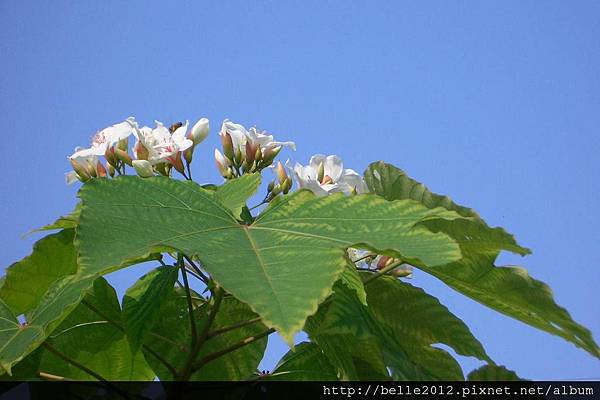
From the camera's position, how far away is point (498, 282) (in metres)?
1.01

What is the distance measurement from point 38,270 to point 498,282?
0.83 meters

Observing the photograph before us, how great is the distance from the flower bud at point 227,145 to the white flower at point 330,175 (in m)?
0.20

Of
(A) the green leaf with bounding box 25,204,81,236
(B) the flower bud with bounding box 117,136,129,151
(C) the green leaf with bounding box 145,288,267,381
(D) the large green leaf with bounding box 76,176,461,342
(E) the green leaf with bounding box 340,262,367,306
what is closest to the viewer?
(D) the large green leaf with bounding box 76,176,461,342

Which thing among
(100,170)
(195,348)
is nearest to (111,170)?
(100,170)

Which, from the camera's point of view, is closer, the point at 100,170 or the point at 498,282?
the point at 498,282

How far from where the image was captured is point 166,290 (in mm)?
1062

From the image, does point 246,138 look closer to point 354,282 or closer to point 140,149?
point 140,149

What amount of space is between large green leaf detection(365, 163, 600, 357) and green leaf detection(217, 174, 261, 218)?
10.9 inches

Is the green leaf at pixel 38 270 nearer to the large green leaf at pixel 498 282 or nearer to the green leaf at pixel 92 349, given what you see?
the green leaf at pixel 92 349

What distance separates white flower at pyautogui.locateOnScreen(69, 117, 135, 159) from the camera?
144cm

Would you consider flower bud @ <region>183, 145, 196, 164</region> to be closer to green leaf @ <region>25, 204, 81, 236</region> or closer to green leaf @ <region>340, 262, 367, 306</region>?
green leaf @ <region>25, 204, 81, 236</region>

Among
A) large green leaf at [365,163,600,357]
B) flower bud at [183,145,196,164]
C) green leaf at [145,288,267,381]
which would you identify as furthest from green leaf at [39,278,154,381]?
large green leaf at [365,163,600,357]

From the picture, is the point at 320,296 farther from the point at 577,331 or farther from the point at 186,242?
the point at 577,331

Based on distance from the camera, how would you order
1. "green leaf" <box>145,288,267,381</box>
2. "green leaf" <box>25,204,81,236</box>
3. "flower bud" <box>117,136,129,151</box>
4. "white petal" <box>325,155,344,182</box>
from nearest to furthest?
1. "green leaf" <box>25,204,81,236</box>
2. "green leaf" <box>145,288,267,381</box>
3. "white petal" <box>325,155,344,182</box>
4. "flower bud" <box>117,136,129,151</box>
